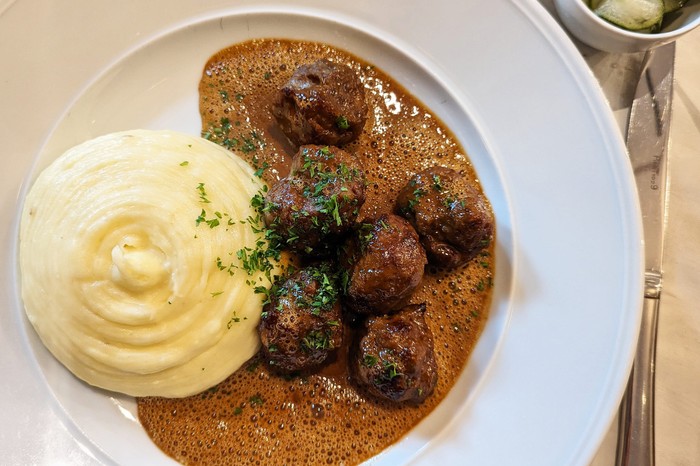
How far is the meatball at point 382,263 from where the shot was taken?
2861 mm

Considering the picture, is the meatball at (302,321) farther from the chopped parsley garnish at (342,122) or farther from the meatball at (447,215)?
the chopped parsley garnish at (342,122)

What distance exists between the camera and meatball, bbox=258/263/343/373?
2934mm

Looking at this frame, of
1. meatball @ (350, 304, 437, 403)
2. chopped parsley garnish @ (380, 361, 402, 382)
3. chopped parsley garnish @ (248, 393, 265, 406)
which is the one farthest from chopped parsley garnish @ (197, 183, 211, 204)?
chopped parsley garnish @ (380, 361, 402, 382)

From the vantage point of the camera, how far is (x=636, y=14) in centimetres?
339

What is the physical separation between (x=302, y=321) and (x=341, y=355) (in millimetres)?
625

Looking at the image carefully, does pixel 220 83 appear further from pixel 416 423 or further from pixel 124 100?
pixel 416 423

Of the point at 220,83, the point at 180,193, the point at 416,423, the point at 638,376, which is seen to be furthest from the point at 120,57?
the point at 638,376

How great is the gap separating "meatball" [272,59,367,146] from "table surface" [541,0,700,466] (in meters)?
1.93

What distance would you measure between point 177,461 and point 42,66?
3030 mm

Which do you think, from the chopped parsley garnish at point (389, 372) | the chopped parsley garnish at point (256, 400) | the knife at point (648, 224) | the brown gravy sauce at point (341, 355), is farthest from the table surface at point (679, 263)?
the chopped parsley garnish at point (256, 400)

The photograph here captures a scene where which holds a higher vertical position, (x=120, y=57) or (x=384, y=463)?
(x=120, y=57)

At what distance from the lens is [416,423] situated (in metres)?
3.28

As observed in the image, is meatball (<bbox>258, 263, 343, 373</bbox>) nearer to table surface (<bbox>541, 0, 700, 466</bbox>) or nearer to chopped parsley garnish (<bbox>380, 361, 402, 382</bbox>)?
chopped parsley garnish (<bbox>380, 361, 402, 382</bbox>)

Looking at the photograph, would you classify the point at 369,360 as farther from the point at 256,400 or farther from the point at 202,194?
the point at 202,194
